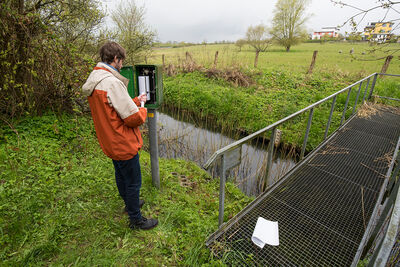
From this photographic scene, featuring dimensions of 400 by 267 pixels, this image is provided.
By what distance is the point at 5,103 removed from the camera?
3.62 meters

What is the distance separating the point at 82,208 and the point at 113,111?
1480 mm

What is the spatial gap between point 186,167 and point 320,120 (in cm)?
462

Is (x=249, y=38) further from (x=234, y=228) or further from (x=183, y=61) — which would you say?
(x=234, y=228)

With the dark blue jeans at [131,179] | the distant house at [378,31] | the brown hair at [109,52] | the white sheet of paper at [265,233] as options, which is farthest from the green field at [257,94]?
the brown hair at [109,52]

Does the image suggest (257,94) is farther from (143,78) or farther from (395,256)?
(395,256)

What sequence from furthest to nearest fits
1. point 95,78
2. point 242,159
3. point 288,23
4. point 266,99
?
point 288,23
point 266,99
point 242,159
point 95,78

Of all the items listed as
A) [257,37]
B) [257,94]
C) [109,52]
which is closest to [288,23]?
[257,37]

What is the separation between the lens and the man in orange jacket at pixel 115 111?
68.9 inches

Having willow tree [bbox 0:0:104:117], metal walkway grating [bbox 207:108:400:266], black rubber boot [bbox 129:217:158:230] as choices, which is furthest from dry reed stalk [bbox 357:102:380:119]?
willow tree [bbox 0:0:104:117]

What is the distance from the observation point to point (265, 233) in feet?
7.03

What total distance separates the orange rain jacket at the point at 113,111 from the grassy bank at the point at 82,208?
0.95 meters

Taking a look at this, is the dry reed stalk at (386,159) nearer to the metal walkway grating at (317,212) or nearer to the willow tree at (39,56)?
the metal walkway grating at (317,212)

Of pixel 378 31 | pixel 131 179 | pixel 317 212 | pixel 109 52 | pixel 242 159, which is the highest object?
pixel 378 31

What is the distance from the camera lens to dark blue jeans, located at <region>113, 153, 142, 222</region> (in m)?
2.06
